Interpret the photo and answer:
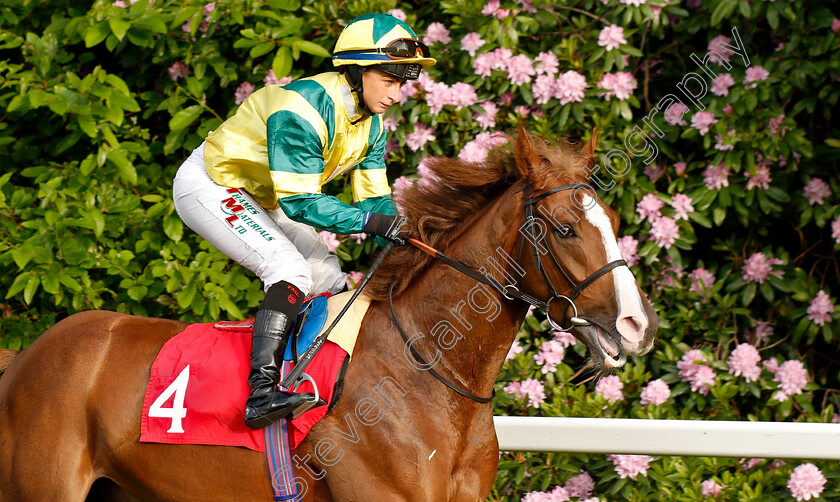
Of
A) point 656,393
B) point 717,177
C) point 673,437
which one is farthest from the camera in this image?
point 717,177

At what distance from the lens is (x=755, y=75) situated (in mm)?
4242

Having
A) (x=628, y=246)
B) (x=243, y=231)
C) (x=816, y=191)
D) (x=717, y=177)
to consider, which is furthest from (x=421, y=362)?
(x=816, y=191)

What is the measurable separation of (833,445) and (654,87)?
8.17ft

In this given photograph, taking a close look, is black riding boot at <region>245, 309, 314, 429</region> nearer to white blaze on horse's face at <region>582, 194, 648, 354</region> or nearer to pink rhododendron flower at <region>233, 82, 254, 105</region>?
white blaze on horse's face at <region>582, 194, 648, 354</region>

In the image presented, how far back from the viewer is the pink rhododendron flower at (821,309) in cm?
435

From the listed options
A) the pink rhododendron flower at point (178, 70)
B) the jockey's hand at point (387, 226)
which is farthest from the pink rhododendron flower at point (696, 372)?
A: the pink rhododendron flower at point (178, 70)

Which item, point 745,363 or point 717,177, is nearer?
point 745,363

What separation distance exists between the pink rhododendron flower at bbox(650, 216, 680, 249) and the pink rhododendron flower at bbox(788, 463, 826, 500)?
52.5 inches

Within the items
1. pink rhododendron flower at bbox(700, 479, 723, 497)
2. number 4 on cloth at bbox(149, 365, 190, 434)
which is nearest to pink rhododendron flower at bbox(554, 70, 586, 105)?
pink rhododendron flower at bbox(700, 479, 723, 497)

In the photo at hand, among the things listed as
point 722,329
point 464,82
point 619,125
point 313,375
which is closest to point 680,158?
point 619,125

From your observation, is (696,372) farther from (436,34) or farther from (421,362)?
(436,34)

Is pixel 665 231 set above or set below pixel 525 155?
below

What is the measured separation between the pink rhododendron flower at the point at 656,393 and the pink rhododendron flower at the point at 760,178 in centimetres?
129

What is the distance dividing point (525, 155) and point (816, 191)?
2.75m
